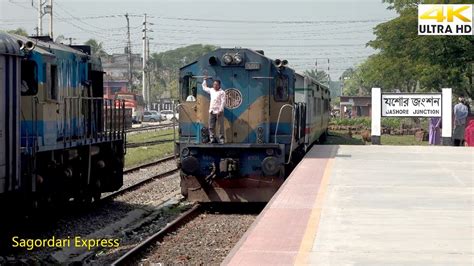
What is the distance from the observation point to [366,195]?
12.7 meters

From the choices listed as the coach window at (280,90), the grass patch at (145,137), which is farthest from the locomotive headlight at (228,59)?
the grass patch at (145,137)

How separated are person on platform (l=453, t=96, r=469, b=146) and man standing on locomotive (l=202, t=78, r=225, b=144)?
11186mm

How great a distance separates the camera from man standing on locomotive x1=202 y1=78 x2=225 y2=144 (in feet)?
53.6

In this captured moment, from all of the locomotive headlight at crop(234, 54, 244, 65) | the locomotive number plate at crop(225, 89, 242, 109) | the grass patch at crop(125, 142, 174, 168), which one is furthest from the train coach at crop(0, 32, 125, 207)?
the grass patch at crop(125, 142, 174, 168)

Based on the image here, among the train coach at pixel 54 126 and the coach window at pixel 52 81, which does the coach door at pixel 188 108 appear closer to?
the train coach at pixel 54 126

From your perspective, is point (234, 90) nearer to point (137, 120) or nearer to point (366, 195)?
point (366, 195)

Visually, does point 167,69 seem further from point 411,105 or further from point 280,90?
point 280,90

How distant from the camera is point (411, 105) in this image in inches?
1035

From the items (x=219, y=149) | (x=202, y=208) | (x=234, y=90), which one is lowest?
(x=202, y=208)

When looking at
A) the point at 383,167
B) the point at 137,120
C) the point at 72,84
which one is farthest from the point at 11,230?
the point at 137,120

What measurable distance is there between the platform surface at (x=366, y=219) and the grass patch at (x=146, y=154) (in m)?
13.7

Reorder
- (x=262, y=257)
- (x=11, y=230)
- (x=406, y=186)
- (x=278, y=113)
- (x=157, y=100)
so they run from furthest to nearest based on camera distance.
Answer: (x=157, y=100), (x=278, y=113), (x=406, y=186), (x=11, y=230), (x=262, y=257)

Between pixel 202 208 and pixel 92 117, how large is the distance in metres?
3.08

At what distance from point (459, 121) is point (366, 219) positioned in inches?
647
